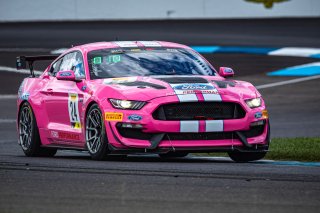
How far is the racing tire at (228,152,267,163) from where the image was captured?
1218 centimetres

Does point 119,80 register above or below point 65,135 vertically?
above

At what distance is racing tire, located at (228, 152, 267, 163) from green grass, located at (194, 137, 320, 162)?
578 millimetres

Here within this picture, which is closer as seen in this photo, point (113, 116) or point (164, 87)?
point (113, 116)

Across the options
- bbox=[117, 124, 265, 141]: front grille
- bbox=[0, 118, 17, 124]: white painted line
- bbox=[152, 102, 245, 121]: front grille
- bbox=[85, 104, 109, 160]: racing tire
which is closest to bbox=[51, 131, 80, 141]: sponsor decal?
bbox=[85, 104, 109, 160]: racing tire

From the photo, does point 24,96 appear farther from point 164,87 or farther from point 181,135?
point 181,135

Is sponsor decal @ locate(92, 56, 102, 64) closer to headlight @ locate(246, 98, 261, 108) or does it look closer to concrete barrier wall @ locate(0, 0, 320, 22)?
headlight @ locate(246, 98, 261, 108)

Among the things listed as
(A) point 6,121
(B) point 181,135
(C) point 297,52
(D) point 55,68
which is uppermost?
(D) point 55,68

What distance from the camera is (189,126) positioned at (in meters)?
11.5

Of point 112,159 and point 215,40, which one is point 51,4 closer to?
point 215,40

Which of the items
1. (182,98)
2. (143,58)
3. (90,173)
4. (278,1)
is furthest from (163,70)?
(278,1)

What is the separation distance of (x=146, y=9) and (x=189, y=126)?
29779 millimetres

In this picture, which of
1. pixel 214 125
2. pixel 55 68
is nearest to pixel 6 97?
pixel 55 68

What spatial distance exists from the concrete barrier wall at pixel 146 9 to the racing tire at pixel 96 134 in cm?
2834

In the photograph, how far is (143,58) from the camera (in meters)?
12.8
